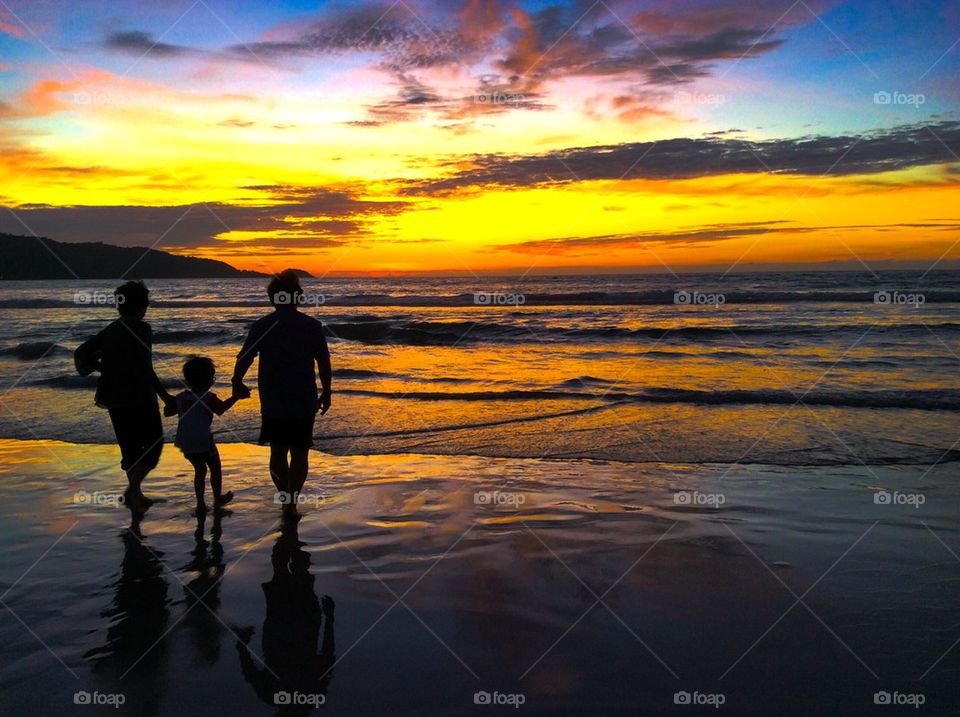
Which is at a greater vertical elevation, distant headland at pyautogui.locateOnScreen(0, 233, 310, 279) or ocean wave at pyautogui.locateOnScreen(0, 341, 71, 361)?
distant headland at pyautogui.locateOnScreen(0, 233, 310, 279)

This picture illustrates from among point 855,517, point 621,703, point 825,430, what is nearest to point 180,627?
point 621,703

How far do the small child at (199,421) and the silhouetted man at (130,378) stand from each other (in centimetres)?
23

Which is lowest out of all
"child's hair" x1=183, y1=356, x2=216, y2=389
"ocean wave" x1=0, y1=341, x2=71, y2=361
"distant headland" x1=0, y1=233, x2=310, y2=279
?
"child's hair" x1=183, y1=356, x2=216, y2=389

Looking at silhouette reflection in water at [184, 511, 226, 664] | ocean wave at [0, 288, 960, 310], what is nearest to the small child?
silhouette reflection in water at [184, 511, 226, 664]

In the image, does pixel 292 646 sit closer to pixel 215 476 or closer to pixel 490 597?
pixel 490 597

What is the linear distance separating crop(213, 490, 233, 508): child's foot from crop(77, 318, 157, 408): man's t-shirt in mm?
1150

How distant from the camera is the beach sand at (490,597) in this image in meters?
3.35

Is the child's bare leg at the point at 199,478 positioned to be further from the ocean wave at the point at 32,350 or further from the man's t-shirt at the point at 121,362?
the ocean wave at the point at 32,350

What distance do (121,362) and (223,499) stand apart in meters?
1.62

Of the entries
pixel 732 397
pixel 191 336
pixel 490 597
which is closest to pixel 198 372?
pixel 490 597

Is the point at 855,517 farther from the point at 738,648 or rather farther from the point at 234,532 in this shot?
the point at 234,532

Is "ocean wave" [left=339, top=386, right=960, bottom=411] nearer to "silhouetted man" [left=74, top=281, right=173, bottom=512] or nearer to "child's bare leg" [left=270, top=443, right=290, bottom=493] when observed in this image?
"child's bare leg" [left=270, top=443, right=290, bottom=493]

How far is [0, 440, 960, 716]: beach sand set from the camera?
335 centimetres

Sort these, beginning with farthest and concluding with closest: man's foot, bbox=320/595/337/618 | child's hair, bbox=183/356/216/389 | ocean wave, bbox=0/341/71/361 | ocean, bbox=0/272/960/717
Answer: ocean wave, bbox=0/341/71/361 → child's hair, bbox=183/356/216/389 → man's foot, bbox=320/595/337/618 → ocean, bbox=0/272/960/717
